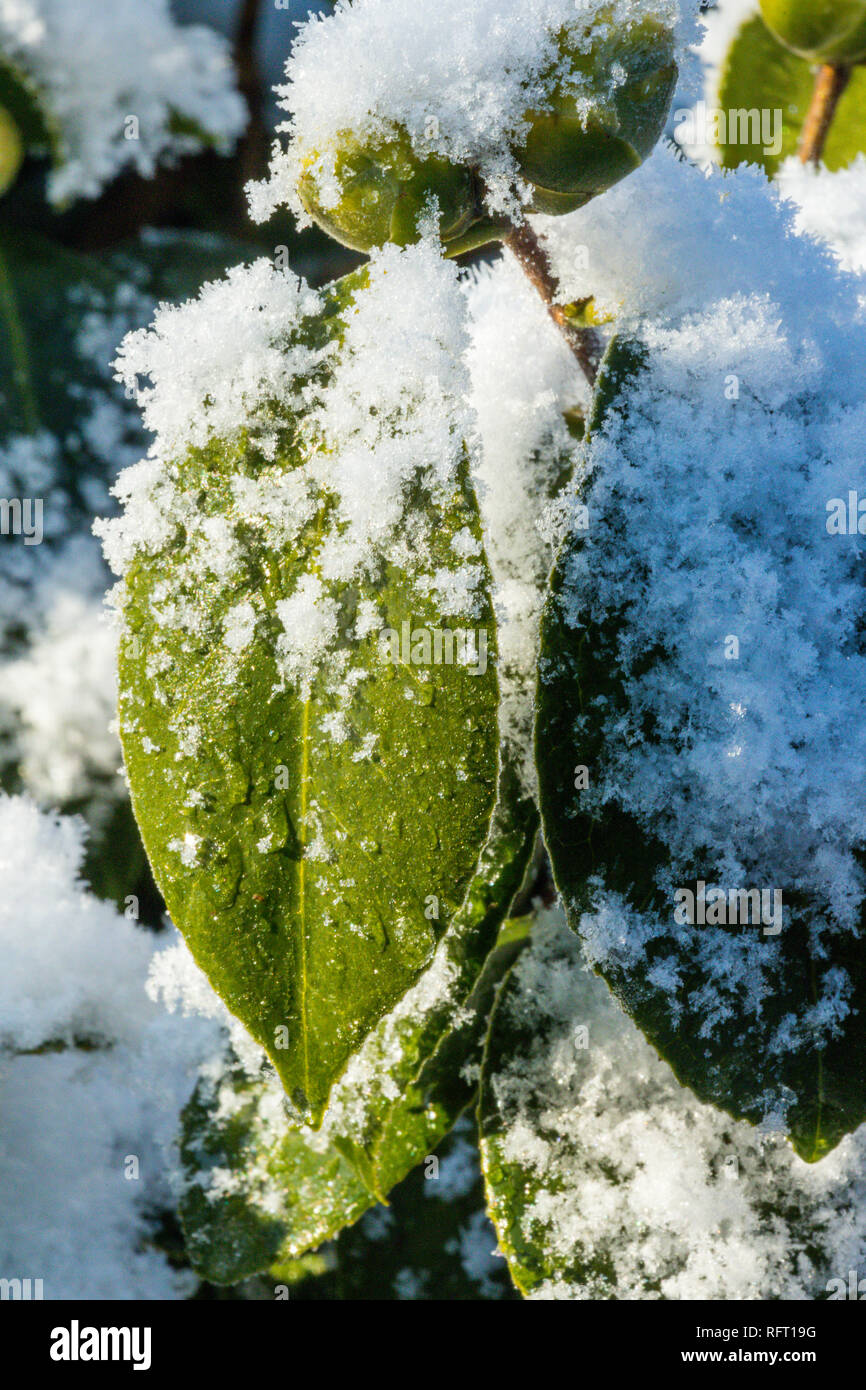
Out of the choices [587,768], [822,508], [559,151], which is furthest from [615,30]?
[587,768]

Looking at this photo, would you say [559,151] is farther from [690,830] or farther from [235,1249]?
[235,1249]

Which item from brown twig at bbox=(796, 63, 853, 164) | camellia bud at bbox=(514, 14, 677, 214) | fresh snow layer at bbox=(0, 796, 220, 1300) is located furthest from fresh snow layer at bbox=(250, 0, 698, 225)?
fresh snow layer at bbox=(0, 796, 220, 1300)

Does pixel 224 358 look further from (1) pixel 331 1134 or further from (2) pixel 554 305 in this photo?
(1) pixel 331 1134

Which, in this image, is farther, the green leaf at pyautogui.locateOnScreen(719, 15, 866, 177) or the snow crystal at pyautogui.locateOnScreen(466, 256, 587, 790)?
the green leaf at pyautogui.locateOnScreen(719, 15, 866, 177)

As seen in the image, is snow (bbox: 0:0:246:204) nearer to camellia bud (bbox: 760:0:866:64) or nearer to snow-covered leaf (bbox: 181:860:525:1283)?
camellia bud (bbox: 760:0:866:64)

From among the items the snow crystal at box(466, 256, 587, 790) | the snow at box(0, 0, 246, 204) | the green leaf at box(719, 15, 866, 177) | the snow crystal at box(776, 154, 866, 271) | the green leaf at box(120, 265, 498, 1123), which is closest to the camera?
the green leaf at box(120, 265, 498, 1123)

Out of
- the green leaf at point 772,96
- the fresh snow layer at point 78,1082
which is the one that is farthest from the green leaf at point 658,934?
the green leaf at point 772,96
